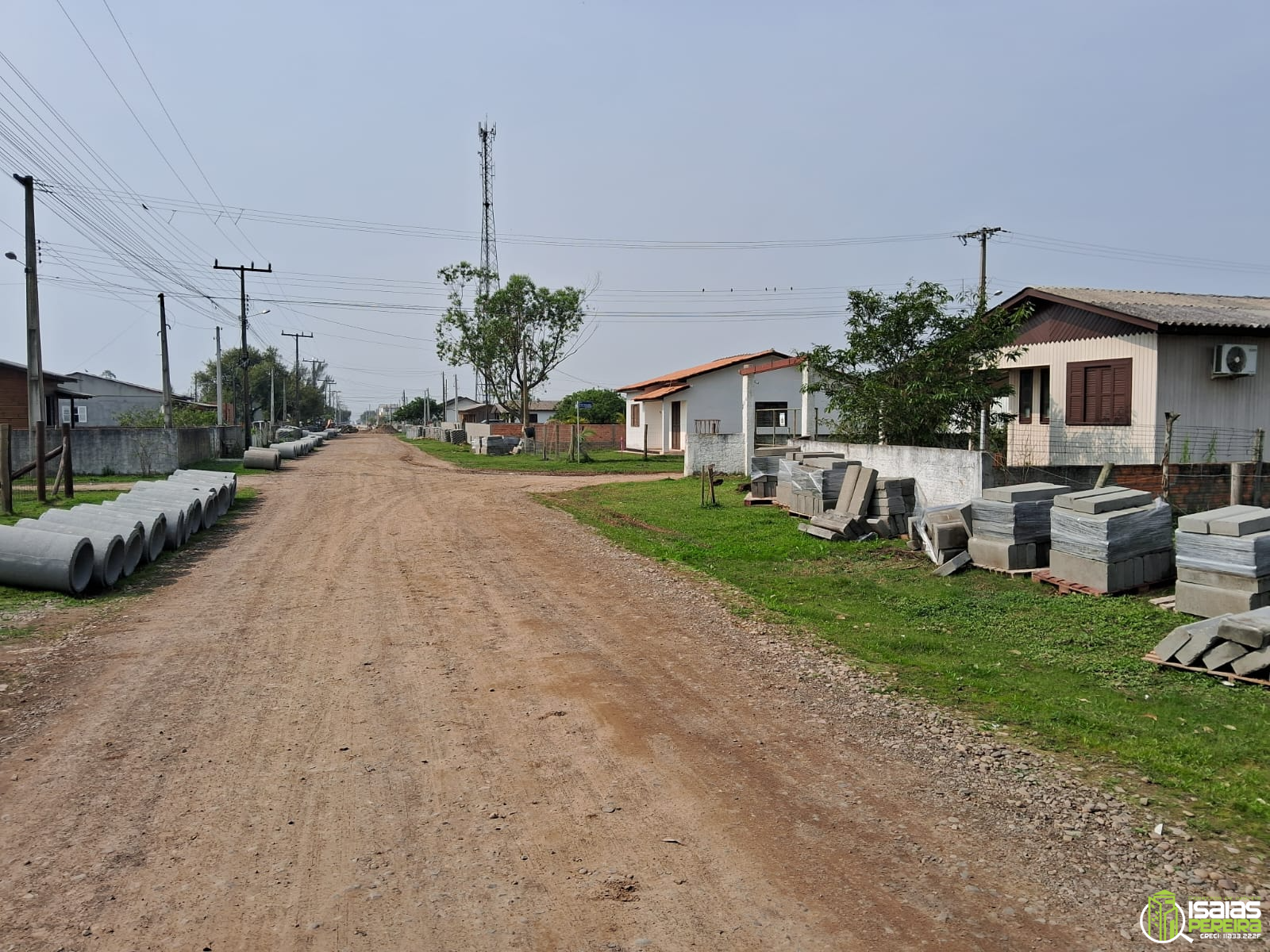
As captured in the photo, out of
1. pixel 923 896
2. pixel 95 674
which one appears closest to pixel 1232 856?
pixel 923 896

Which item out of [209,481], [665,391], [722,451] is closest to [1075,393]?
[722,451]

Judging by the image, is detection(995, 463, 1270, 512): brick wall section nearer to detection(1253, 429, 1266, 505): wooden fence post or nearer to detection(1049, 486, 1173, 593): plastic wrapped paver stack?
detection(1253, 429, 1266, 505): wooden fence post

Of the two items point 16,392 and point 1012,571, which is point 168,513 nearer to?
point 1012,571

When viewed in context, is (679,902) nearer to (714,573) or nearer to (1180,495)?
(714,573)

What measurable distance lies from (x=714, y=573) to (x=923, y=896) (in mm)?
7917

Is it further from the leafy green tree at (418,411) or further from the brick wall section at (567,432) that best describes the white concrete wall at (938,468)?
the leafy green tree at (418,411)

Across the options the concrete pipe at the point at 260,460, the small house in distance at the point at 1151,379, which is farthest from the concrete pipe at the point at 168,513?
the concrete pipe at the point at 260,460

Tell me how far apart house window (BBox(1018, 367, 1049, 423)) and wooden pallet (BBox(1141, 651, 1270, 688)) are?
546 inches

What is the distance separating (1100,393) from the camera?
18.2 meters

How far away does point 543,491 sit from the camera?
24.6 metres

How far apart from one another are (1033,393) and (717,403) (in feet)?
69.0

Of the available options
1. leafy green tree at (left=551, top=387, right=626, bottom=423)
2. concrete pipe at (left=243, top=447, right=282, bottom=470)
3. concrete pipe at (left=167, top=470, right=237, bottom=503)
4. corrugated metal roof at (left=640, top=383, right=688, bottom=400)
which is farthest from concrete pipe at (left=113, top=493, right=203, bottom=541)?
leafy green tree at (left=551, top=387, right=626, bottom=423)

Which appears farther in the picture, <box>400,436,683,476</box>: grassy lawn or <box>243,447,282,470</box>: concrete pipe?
<box>400,436,683,476</box>: grassy lawn

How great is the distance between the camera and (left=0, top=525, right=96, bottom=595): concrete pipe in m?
10.1
